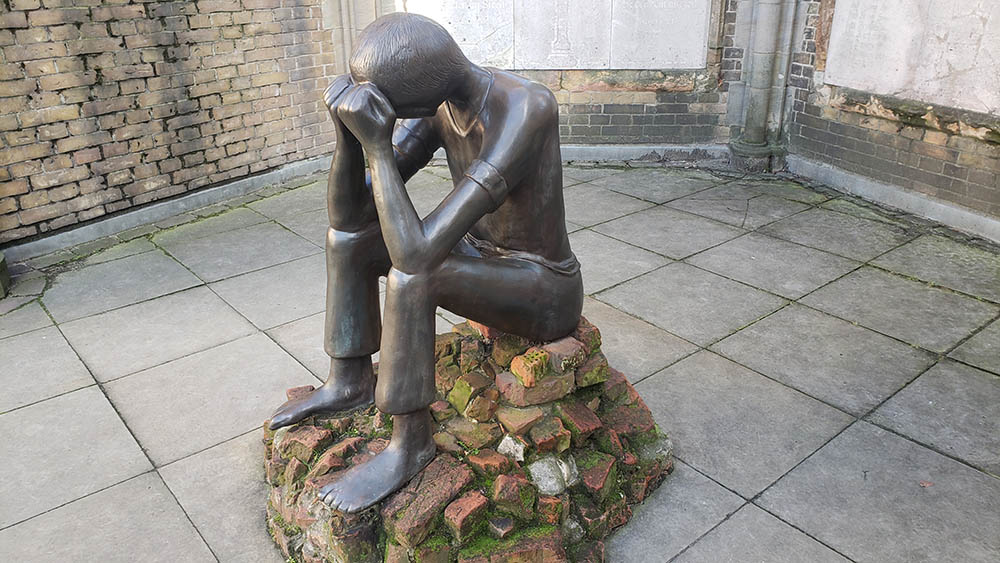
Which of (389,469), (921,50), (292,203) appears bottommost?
(292,203)

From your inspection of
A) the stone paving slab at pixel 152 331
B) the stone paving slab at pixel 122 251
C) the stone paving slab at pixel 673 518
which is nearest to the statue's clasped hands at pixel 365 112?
the stone paving slab at pixel 673 518

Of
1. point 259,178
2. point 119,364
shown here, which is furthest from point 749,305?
point 259,178

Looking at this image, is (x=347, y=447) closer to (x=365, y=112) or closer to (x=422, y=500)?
(x=422, y=500)

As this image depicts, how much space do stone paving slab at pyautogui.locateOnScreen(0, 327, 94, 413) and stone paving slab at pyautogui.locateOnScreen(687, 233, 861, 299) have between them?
139 inches

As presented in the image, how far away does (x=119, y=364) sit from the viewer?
12.3 feet

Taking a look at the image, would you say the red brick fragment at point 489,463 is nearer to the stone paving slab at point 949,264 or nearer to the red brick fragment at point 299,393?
the red brick fragment at point 299,393

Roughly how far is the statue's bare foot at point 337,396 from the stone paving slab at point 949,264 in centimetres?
345

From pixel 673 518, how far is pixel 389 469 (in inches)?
39.9

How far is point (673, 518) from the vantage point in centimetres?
264

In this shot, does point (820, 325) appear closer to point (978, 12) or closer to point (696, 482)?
point (696, 482)

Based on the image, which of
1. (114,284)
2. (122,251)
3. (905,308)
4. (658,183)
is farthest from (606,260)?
(122,251)

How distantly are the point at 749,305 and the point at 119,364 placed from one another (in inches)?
130

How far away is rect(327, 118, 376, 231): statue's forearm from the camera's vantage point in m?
2.43

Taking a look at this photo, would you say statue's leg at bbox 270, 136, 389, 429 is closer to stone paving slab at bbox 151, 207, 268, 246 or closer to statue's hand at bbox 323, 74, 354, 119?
statue's hand at bbox 323, 74, 354, 119
